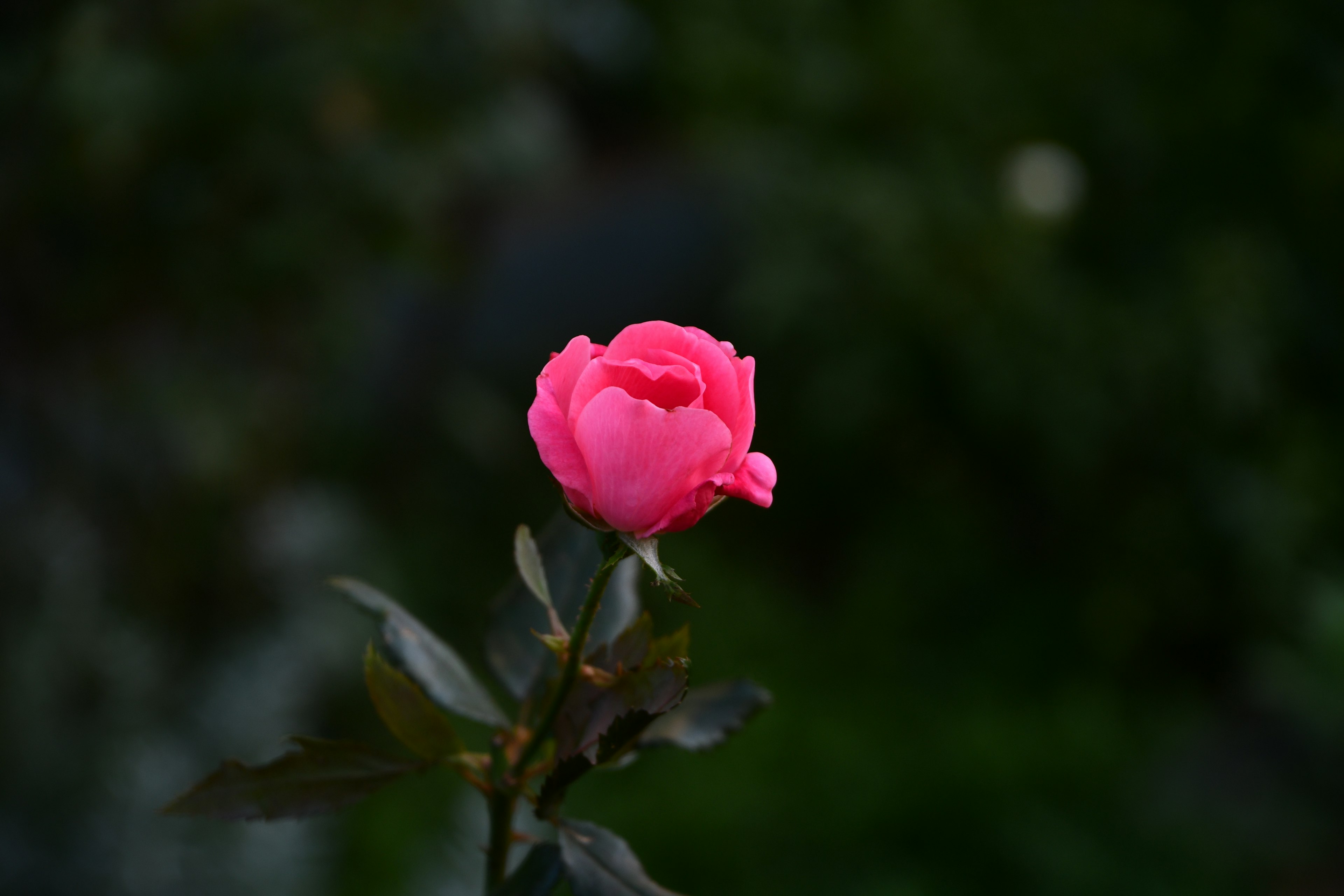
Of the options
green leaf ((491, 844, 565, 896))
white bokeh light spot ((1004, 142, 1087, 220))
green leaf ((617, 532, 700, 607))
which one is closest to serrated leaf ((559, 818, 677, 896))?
green leaf ((491, 844, 565, 896))

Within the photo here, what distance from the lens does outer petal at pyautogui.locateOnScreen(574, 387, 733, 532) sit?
39 centimetres

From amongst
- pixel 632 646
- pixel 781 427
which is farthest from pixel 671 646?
pixel 781 427

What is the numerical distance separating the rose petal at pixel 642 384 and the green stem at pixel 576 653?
0.17 feet

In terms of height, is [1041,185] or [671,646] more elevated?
[1041,185]

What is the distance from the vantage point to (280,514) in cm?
189

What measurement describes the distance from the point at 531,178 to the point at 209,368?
60cm

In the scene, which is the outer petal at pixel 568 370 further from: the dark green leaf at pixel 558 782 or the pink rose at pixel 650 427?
the dark green leaf at pixel 558 782

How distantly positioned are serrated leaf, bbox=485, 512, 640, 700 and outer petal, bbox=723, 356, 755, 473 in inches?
5.8

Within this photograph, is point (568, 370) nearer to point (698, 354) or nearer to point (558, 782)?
point (698, 354)

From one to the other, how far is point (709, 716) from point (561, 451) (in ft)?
0.63

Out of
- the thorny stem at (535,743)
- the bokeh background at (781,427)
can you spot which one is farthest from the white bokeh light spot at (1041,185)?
the thorny stem at (535,743)

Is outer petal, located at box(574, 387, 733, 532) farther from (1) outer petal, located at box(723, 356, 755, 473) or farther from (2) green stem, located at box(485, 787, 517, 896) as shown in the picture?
(2) green stem, located at box(485, 787, 517, 896)

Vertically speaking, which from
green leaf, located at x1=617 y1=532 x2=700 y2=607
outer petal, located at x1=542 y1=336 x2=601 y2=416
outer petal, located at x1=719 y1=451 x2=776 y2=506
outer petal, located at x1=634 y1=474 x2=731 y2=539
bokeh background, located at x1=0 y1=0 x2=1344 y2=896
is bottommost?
bokeh background, located at x1=0 y1=0 x2=1344 y2=896

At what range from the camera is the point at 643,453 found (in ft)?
1.30
